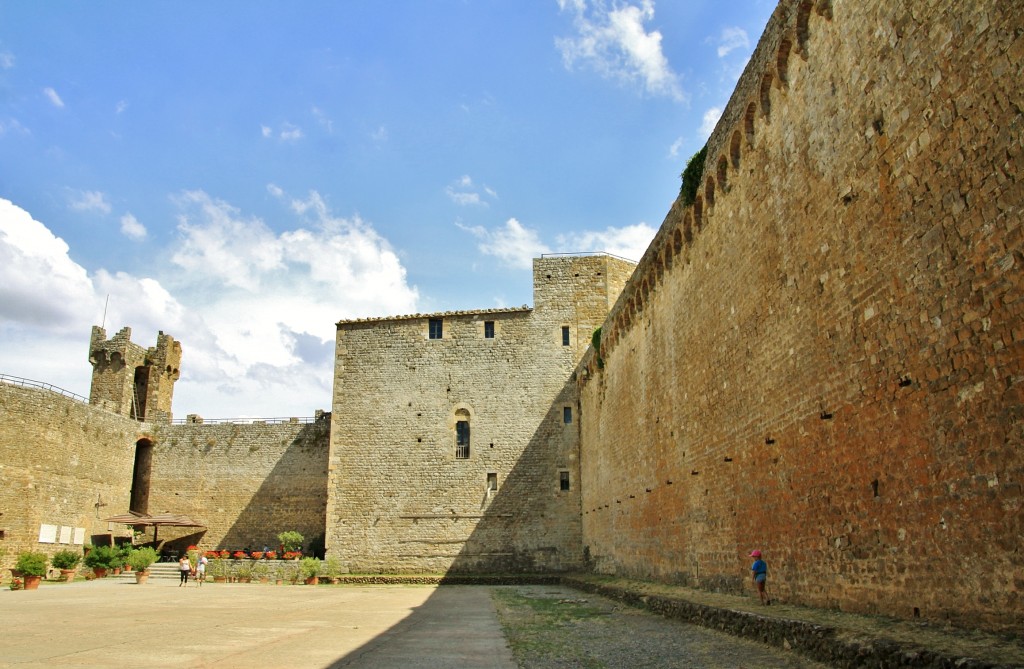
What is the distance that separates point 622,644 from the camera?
8555 millimetres

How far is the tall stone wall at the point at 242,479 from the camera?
30.9 meters

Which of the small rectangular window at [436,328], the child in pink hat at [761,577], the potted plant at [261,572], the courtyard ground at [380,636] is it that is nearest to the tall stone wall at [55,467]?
the potted plant at [261,572]

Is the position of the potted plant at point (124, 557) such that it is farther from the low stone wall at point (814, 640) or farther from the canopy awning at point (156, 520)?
the low stone wall at point (814, 640)

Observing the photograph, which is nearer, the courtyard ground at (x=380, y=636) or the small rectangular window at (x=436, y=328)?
the courtyard ground at (x=380, y=636)

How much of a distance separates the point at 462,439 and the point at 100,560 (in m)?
13.4

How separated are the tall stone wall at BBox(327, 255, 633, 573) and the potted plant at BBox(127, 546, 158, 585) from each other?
6060mm

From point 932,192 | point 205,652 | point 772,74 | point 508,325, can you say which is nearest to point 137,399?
point 508,325

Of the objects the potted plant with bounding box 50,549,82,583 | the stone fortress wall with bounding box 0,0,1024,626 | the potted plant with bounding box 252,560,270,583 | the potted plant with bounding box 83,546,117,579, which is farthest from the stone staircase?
the stone fortress wall with bounding box 0,0,1024,626

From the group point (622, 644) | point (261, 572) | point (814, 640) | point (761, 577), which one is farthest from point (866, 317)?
point (261, 572)

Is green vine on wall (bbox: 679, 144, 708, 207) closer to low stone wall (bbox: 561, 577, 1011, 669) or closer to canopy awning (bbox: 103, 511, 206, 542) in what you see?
low stone wall (bbox: 561, 577, 1011, 669)

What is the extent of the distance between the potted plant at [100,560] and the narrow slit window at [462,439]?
12810 millimetres

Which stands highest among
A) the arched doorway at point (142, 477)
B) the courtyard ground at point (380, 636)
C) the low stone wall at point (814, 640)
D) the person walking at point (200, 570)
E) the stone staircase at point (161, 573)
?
the arched doorway at point (142, 477)

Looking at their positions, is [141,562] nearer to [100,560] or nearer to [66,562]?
[66,562]

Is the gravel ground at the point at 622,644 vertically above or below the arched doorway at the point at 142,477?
below
